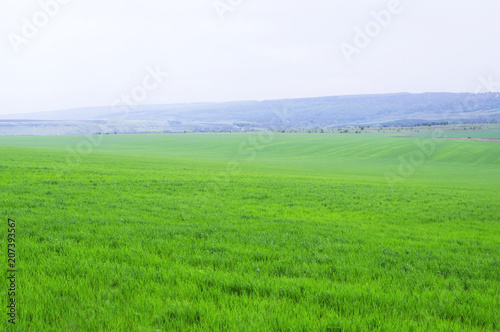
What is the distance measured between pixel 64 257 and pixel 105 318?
2.64 metres

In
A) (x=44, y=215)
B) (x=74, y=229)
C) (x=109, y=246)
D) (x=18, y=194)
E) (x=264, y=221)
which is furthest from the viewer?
(x=18, y=194)

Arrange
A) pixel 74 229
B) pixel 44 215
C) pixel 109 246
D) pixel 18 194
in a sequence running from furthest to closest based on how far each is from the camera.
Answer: pixel 18 194 → pixel 44 215 → pixel 74 229 → pixel 109 246

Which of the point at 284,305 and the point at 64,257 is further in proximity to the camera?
the point at 64,257

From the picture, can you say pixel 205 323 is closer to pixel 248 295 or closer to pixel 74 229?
pixel 248 295

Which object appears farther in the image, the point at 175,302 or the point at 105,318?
the point at 175,302

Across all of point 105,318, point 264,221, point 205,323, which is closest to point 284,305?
point 205,323

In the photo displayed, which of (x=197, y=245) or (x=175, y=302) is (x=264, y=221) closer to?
(x=197, y=245)

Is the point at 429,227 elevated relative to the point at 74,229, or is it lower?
lower

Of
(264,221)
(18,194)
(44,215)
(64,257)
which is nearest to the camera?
(64,257)

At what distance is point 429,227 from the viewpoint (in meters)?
11.8

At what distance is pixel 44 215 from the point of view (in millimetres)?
10086

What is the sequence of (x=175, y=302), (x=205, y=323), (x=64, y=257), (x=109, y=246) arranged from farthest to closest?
Result: (x=109, y=246), (x=64, y=257), (x=175, y=302), (x=205, y=323)

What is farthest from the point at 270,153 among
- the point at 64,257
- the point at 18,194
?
the point at 64,257

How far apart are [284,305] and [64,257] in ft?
14.4
